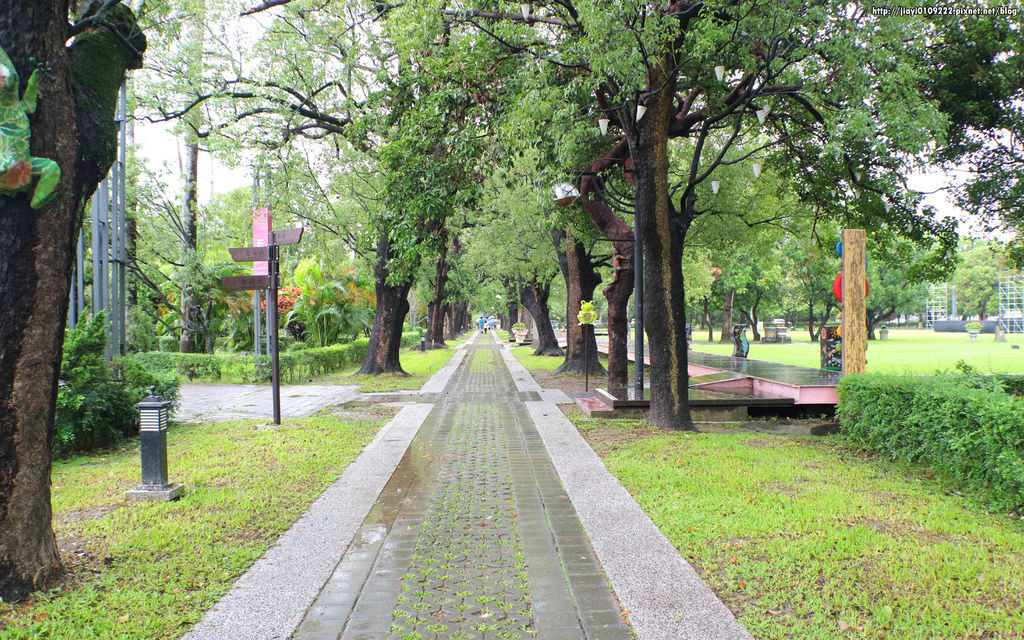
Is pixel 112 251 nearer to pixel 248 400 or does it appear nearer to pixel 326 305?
pixel 248 400

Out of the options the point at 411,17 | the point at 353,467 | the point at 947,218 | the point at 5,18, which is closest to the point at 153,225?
the point at 411,17

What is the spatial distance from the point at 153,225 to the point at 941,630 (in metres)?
21.9

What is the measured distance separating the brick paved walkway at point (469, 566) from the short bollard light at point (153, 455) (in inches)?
78.3

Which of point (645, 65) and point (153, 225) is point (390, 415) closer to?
point (645, 65)

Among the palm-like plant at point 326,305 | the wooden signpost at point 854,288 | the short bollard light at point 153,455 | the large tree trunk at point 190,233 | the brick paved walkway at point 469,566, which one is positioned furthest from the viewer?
the palm-like plant at point 326,305

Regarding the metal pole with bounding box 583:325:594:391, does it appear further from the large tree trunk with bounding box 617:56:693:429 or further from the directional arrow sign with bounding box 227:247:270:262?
the directional arrow sign with bounding box 227:247:270:262

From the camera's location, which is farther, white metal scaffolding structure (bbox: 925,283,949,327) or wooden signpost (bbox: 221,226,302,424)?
white metal scaffolding structure (bbox: 925,283,949,327)

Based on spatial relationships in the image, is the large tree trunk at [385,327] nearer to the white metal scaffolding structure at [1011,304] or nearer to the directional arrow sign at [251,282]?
the directional arrow sign at [251,282]

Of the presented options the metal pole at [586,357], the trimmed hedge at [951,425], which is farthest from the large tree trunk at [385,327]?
the trimmed hedge at [951,425]

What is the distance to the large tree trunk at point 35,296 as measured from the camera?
347 cm

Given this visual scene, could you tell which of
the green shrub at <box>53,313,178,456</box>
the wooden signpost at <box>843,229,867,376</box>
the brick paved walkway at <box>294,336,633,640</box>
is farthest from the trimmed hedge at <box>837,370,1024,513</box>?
the green shrub at <box>53,313,178,456</box>

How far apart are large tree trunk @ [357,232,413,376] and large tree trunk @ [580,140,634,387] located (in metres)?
7.46

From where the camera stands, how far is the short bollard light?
5.66 m

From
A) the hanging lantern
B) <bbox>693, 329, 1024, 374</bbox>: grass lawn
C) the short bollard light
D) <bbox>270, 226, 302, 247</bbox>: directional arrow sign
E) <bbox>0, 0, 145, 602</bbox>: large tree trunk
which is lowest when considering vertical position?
<bbox>693, 329, 1024, 374</bbox>: grass lawn
